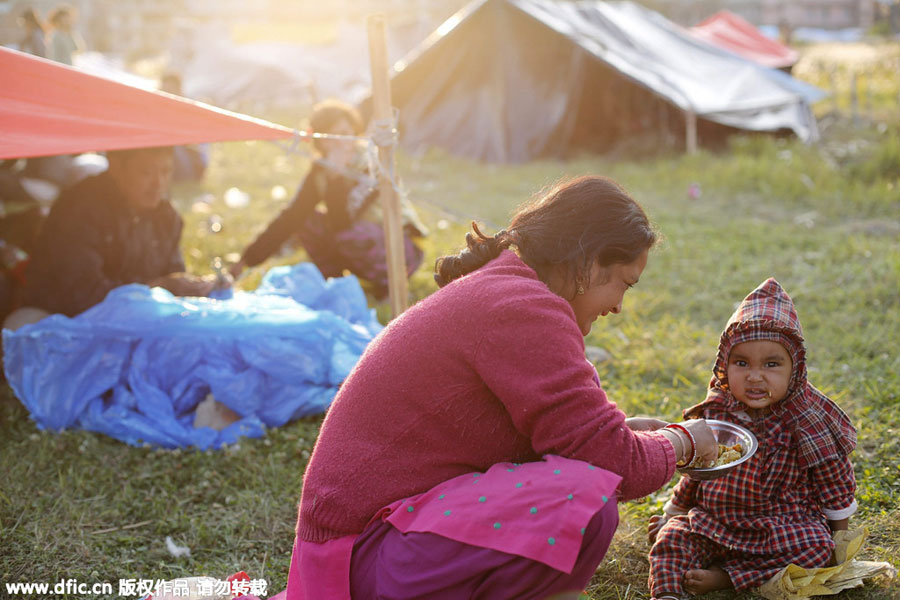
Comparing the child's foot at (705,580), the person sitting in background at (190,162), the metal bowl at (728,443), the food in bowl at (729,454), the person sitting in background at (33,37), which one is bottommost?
the child's foot at (705,580)

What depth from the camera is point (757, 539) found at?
238 cm

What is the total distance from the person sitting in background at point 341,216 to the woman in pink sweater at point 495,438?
2.88 meters

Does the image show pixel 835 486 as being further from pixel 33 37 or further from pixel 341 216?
pixel 33 37

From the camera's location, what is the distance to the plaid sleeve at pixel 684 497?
2551 mm

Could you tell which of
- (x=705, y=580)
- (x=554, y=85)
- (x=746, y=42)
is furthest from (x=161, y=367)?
(x=746, y=42)

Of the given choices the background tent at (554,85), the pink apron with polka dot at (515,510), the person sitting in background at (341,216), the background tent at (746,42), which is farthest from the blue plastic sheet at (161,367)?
the background tent at (746,42)

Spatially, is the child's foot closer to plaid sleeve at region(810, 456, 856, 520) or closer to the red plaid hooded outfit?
the red plaid hooded outfit

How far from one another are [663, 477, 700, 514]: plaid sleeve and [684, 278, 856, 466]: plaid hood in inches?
13.7

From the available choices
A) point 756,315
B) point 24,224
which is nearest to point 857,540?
point 756,315

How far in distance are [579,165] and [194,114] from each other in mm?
6607

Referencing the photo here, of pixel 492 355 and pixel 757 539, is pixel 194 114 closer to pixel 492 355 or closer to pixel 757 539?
pixel 492 355

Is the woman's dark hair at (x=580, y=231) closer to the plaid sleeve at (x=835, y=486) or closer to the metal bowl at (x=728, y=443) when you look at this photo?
the metal bowl at (x=728, y=443)

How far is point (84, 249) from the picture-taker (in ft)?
12.3

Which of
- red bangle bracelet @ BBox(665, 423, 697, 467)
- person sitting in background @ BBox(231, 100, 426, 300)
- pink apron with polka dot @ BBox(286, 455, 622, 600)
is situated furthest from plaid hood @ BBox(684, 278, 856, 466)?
person sitting in background @ BBox(231, 100, 426, 300)
